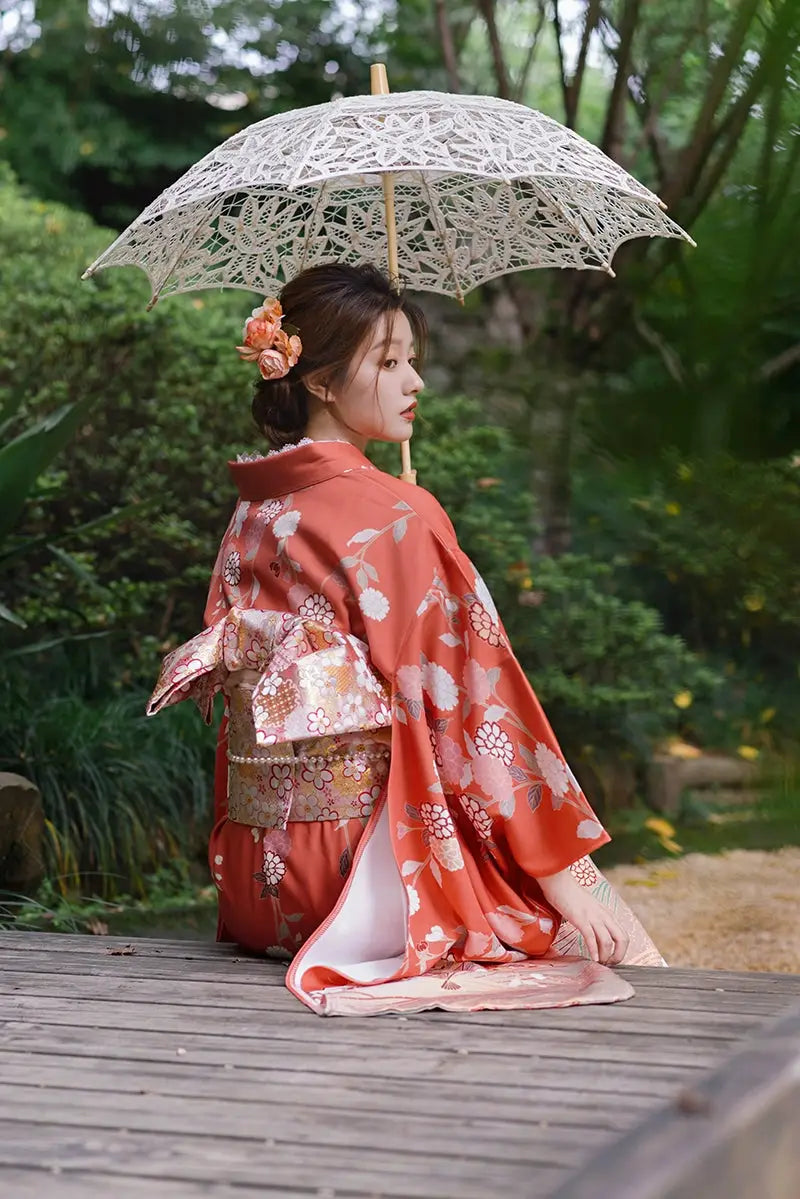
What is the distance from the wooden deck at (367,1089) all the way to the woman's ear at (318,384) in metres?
1.09

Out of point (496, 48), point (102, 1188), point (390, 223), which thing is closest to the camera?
point (102, 1188)

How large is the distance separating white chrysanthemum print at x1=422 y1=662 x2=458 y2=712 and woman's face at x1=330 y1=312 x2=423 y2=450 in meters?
0.46

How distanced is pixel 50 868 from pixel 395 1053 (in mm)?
2504

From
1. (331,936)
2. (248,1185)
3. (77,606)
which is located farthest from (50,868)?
(248,1185)

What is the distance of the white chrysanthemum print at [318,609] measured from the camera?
274 centimetres

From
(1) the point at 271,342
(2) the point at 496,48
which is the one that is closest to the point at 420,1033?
(1) the point at 271,342

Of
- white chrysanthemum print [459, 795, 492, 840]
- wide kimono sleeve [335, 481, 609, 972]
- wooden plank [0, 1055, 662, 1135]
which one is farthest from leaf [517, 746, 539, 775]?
wooden plank [0, 1055, 662, 1135]

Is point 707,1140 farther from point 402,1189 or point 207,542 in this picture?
point 207,542

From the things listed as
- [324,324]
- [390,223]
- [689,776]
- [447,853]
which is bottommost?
[689,776]

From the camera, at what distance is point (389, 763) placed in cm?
277

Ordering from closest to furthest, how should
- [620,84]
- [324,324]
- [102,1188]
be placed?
[102,1188] < [324,324] < [620,84]

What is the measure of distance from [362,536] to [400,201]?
111 centimetres

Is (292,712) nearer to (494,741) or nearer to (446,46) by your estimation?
(494,741)

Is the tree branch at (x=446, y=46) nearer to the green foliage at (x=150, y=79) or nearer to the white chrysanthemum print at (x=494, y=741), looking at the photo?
the green foliage at (x=150, y=79)
